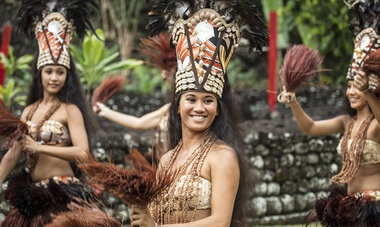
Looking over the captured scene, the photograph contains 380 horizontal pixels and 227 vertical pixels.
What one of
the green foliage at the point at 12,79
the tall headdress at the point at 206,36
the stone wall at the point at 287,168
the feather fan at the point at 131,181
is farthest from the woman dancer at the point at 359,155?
the green foliage at the point at 12,79

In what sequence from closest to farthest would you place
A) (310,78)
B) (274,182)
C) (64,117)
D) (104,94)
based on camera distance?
(310,78) < (64,117) < (104,94) < (274,182)

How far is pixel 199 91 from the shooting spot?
2.75 metres

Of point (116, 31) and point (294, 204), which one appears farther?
point (116, 31)

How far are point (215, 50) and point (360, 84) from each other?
1097mm

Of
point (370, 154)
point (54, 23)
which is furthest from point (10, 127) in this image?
point (370, 154)

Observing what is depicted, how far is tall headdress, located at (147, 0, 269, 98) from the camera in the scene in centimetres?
279

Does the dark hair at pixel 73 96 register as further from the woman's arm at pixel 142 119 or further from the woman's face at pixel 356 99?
the woman's face at pixel 356 99

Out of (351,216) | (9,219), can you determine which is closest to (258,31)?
(351,216)

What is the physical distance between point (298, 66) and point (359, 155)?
2.55 feet

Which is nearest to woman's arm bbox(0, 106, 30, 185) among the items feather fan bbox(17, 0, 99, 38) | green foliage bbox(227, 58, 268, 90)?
feather fan bbox(17, 0, 99, 38)

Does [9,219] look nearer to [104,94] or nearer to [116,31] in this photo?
[104,94]

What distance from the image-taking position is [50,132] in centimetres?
416

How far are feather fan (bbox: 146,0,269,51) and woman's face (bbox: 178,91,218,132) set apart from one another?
0.46 metres

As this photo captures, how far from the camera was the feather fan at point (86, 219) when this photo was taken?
2.58 metres
